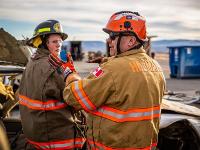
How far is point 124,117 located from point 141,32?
66 centimetres

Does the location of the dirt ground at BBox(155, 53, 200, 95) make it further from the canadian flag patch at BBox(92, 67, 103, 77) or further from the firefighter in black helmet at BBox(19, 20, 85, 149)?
the canadian flag patch at BBox(92, 67, 103, 77)

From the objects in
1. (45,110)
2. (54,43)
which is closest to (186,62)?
(54,43)

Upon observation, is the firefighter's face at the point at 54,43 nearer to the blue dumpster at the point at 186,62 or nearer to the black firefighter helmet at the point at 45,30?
the black firefighter helmet at the point at 45,30

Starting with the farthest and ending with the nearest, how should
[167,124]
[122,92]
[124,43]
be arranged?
[167,124] → [124,43] → [122,92]

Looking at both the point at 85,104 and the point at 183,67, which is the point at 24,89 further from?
the point at 183,67

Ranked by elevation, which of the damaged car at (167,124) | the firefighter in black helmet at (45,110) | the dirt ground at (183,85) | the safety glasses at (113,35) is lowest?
the dirt ground at (183,85)

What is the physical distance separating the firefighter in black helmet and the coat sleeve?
2.09 ft

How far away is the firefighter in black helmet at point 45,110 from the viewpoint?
3.53 meters

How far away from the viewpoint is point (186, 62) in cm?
2066

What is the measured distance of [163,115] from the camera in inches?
175

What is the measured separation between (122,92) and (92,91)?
215 mm

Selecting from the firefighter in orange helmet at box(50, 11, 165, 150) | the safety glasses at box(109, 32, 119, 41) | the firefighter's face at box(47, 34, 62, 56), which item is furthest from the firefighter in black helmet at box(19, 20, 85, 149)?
the safety glasses at box(109, 32, 119, 41)

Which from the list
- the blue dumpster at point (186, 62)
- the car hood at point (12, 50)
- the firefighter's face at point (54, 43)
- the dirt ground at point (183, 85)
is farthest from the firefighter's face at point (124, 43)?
the blue dumpster at point (186, 62)

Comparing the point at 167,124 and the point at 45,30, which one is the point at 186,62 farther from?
the point at 45,30
